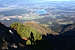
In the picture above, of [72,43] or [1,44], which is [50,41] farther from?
[1,44]

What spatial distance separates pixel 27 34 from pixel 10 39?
728 cm

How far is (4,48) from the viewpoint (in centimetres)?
1634

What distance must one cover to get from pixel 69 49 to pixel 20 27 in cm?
1458

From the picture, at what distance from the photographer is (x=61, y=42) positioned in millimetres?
15133

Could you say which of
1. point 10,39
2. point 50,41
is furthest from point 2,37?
point 50,41

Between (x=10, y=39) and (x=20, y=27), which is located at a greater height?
(x=10, y=39)

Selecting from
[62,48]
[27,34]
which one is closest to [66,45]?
[62,48]

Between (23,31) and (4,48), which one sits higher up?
(4,48)

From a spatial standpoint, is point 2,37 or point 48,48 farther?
point 2,37

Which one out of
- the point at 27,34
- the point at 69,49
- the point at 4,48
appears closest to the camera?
the point at 69,49

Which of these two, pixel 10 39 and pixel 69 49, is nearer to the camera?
pixel 69 49

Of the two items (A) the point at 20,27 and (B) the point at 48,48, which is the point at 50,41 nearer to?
(B) the point at 48,48

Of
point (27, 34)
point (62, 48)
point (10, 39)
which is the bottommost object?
point (27, 34)

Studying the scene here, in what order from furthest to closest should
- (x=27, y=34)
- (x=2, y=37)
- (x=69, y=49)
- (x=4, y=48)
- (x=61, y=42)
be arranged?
(x=27, y=34) < (x=2, y=37) < (x=4, y=48) < (x=61, y=42) < (x=69, y=49)
